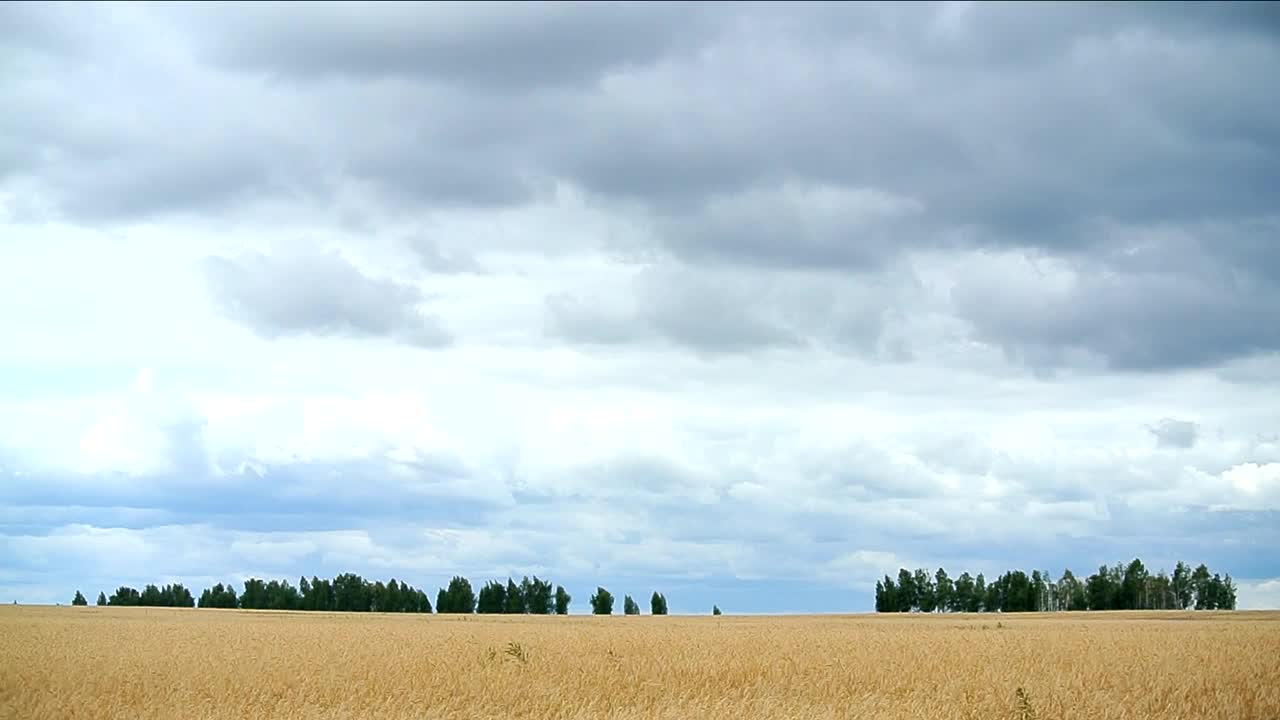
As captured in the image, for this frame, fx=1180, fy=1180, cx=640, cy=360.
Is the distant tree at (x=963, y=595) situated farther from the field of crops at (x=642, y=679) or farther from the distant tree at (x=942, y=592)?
the field of crops at (x=642, y=679)

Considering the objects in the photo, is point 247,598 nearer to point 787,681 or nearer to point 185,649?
point 185,649

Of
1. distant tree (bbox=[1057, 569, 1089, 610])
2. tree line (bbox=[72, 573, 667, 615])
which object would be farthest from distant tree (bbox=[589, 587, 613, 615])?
distant tree (bbox=[1057, 569, 1089, 610])

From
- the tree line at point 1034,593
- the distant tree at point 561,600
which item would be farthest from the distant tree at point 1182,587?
the distant tree at point 561,600

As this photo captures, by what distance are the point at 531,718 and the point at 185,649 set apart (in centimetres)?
1598

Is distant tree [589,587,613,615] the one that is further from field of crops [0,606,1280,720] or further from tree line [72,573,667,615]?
field of crops [0,606,1280,720]

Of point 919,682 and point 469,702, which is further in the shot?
point 919,682

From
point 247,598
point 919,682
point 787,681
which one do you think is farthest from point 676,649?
point 247,598

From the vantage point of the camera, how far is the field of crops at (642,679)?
23.9 meters

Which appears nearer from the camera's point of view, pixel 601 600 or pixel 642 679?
pixel 642 679

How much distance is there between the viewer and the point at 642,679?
93.4ft

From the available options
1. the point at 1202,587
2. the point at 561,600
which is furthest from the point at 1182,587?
the point at 561,600

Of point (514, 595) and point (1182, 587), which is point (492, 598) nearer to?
point (514, 595)

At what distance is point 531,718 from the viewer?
23391 mm

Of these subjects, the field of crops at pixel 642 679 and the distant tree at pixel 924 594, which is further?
the distant tree at pixel 924 594
